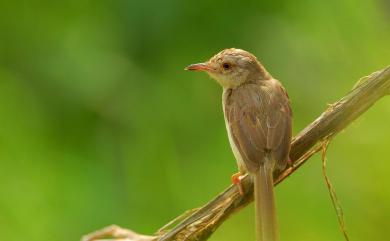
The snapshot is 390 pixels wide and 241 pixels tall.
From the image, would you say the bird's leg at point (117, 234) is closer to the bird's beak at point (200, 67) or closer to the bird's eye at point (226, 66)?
the bird's beak at point (200, 67)

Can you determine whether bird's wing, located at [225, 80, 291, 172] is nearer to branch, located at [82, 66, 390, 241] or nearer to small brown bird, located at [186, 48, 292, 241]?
small brown bird, located at [186, 48, 292, 241]

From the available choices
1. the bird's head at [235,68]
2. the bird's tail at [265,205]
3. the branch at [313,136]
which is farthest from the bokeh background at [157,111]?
the branch at [313,136]

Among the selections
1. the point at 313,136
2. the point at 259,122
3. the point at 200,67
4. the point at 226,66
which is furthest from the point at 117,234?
the point at 226,66

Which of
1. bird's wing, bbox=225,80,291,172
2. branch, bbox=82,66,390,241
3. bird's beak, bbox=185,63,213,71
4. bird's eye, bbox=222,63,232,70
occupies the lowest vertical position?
branch, bbox=82,66,390,241

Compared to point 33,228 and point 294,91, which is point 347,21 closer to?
point 294,91

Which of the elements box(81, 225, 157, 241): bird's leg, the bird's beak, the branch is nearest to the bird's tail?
the branch

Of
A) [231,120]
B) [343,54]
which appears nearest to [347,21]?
[343,54]

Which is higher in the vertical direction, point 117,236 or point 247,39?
point 247,39

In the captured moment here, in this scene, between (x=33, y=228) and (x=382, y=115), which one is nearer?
(x=33, y=228)
